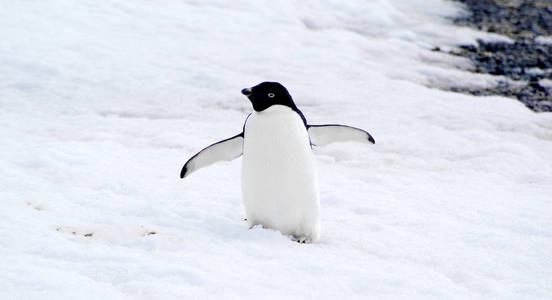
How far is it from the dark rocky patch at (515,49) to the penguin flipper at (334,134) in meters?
5.27

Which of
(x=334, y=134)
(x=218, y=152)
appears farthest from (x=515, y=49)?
(x=218, y=152)

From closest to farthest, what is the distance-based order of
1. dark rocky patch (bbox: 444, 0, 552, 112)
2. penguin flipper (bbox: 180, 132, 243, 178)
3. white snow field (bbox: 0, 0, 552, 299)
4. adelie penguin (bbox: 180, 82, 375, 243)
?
white snow field (bbox: 0, 0, 552, 299), adelie penguin (bbox: 180, 82, 375, 243), penguin flipper (bbox: 180, 132, 243, 178), dark rocky patch (bbox: 444, 0, 552, 112)

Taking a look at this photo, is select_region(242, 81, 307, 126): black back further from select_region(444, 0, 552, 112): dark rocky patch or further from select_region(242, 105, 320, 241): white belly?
select_region(444, 0, 552, 112): dark rocky patch

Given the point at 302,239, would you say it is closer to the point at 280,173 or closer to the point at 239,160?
the point at 280,173

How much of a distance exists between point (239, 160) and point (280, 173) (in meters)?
2.38

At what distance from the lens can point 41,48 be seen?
332 inches

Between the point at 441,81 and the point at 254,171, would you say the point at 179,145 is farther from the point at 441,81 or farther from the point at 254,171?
the point at 441,81

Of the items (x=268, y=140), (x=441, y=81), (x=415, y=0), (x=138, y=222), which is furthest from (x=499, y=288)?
(x=415, y=0)

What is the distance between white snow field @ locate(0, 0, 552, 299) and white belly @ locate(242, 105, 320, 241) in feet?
0.39

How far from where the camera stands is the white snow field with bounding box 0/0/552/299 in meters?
3.19

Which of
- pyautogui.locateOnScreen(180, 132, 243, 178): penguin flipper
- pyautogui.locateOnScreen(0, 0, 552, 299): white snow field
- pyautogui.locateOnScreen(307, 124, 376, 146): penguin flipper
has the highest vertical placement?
pyautogui.locateOnScreen(307, 124, 376, 146): penguin flipper

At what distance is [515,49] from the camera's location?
1116 centimetres

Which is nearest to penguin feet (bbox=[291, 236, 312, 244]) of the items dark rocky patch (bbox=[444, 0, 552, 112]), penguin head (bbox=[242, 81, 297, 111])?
penguin head (bbox=[242, 81, 297, 111])

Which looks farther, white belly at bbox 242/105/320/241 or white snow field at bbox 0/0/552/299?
white belly at bbox 242/105/320/241
